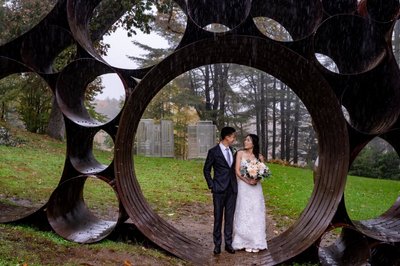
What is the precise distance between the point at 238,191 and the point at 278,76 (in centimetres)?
193

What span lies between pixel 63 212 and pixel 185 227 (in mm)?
2529

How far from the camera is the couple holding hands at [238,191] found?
6516mm

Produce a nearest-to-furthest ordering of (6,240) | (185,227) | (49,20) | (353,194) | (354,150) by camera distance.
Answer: (6,240) < (354,150) < (49,20) < (185,227) < (353,194)

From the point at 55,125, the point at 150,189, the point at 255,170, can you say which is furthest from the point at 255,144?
the point at 55,125

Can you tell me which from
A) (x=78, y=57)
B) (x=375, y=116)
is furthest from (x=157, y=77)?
(x=375, y=116)

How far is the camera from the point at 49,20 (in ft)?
22.8

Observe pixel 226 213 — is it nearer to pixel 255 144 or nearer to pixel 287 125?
pixel 255 144

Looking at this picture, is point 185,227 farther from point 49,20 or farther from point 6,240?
point 49,20

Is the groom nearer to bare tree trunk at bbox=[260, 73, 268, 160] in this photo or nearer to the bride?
the bride

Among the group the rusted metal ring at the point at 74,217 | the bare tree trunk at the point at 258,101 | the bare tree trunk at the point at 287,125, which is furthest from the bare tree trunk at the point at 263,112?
the rusted metal ring at the point at 74,217

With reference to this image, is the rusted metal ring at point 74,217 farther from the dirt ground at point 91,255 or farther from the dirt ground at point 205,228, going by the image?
the dirt ground at point 205,228

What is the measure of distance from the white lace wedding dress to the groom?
0.12 meters

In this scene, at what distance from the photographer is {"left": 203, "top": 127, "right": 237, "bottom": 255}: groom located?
651 centimetres

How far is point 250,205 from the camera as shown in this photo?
21.9 feet
